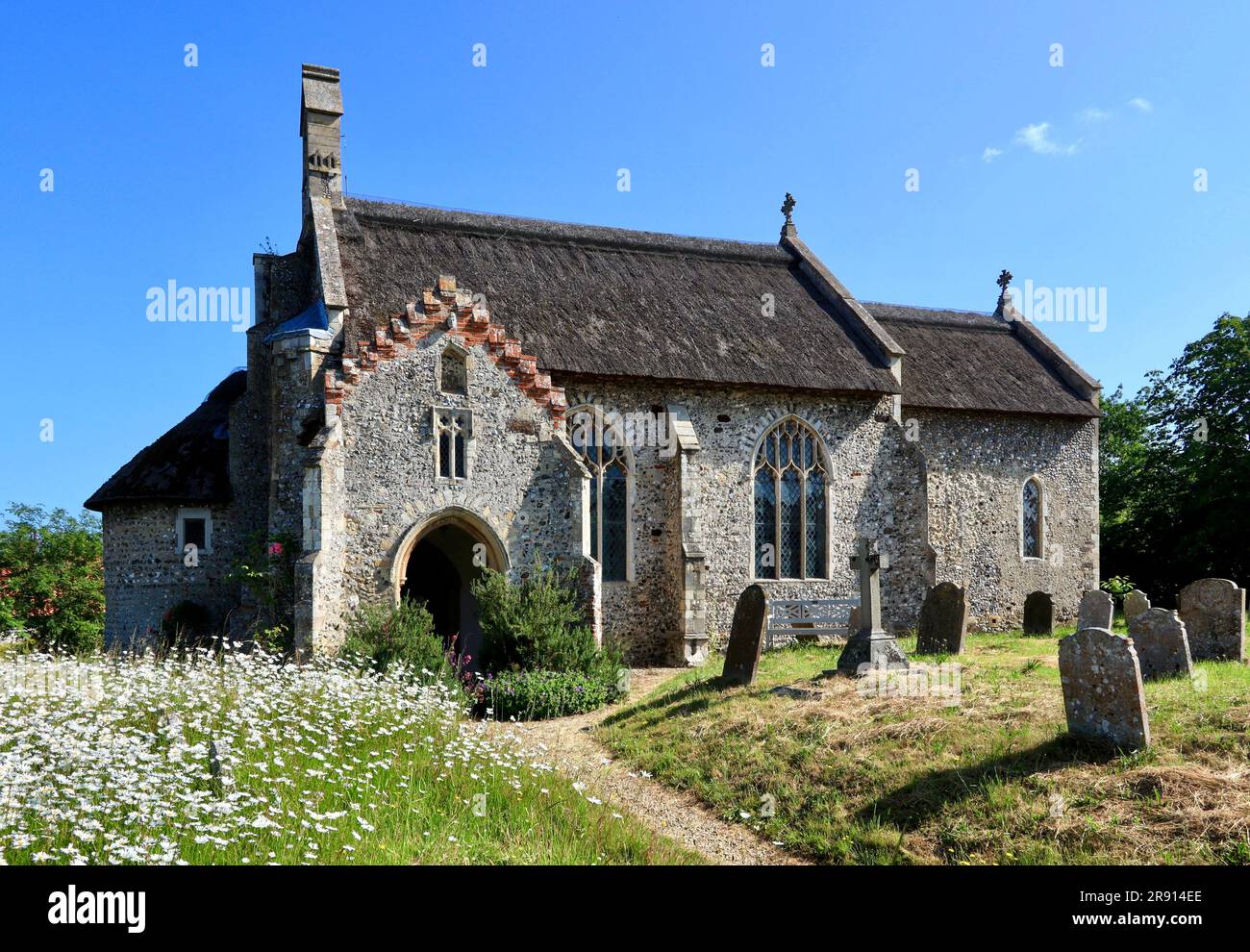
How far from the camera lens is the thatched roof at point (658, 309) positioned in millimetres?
17969

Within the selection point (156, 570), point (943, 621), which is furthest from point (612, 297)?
point (156, 570)

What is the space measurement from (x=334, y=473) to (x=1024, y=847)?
10951 mm

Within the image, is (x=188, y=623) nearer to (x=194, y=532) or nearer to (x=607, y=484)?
(x=194, y=532)

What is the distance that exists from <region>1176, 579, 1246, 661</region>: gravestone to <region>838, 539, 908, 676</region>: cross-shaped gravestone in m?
4.19

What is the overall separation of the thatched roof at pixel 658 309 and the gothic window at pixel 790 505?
136cm

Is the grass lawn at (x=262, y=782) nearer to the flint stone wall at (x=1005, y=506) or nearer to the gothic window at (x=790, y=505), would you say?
the gothic window at (x=790, y=505)

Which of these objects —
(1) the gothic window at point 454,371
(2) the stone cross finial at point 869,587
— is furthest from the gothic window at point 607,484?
(2) the stone cross finial at point 869,587

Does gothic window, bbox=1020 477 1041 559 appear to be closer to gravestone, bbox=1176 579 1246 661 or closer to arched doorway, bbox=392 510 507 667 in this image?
gravestone, bbox=1176 579 1246 661

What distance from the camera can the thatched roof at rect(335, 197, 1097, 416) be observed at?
17969 millimetres

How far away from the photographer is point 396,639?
13.3m

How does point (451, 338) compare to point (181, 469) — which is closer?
point (451, 338)

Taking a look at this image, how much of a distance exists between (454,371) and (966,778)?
10.4m
